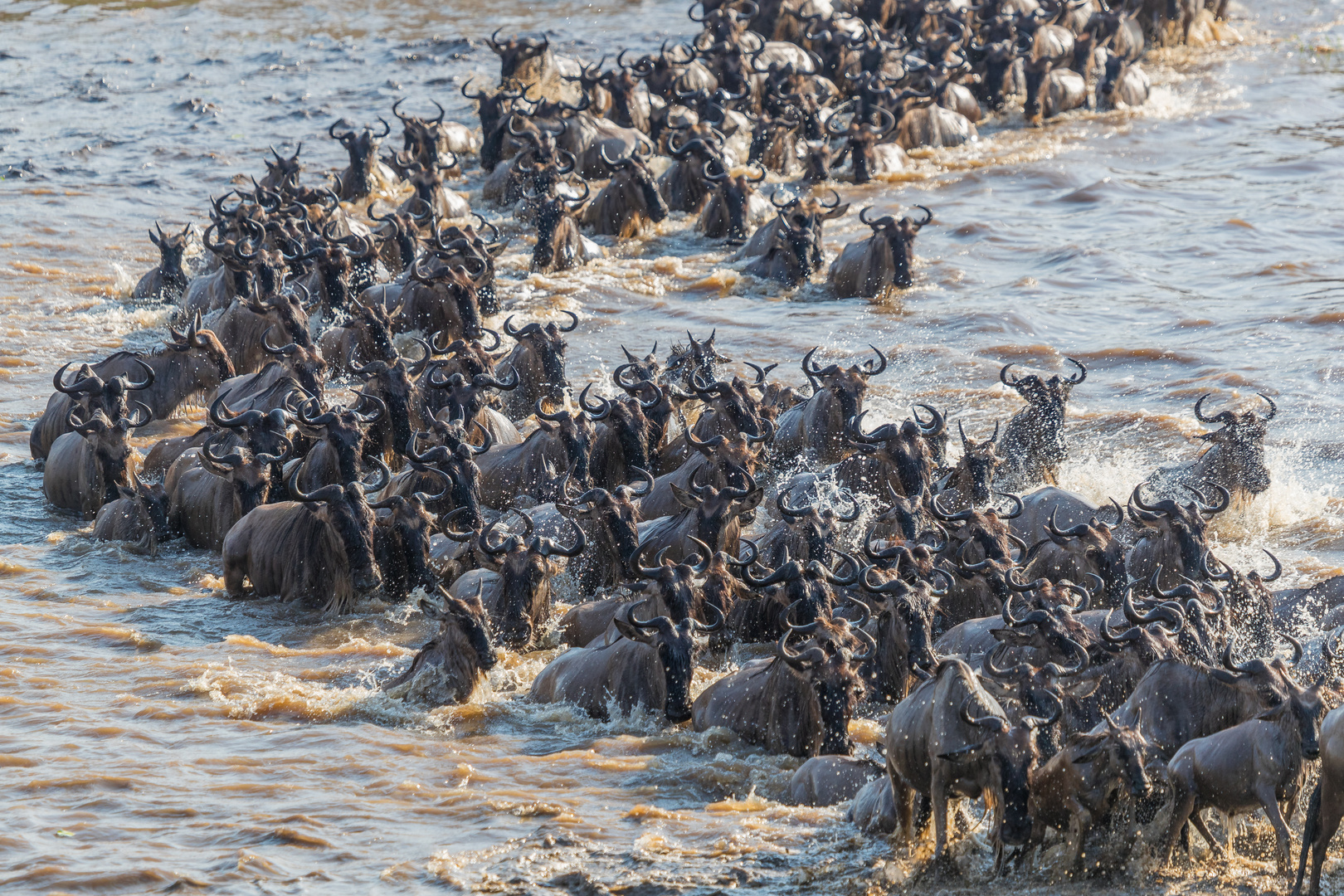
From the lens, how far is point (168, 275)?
57.4 feet

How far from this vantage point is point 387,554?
10.8m

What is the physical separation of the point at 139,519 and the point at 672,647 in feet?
16.5

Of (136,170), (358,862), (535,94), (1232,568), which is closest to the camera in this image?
(358,862)

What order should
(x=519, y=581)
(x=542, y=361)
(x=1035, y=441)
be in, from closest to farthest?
(x=519, y=581)
(x=1035, y=441)
(x=542, y=361)

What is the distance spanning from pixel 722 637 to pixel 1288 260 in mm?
12286

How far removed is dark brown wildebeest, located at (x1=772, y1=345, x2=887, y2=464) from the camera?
12953 mm

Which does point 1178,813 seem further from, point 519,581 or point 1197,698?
point 519,581

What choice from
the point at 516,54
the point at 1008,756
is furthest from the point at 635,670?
the point at 516,54

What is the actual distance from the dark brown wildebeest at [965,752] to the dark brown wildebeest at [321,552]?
15.5 feet

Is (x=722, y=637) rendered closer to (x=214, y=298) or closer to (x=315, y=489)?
(x=315, y=489)

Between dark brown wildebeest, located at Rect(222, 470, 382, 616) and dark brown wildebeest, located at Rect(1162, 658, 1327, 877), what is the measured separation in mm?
5733

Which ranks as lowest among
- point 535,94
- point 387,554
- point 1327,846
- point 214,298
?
point 1327,846

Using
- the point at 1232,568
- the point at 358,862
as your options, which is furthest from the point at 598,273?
the point at 358,862

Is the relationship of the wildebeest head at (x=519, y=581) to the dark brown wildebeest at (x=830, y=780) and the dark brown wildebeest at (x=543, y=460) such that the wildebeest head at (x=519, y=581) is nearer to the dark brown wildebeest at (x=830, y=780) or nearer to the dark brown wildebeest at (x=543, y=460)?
the dark brown wildebeest at (x=543, y=460)
